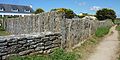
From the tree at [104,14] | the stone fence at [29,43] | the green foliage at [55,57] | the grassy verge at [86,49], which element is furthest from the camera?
the tree at [104,14]

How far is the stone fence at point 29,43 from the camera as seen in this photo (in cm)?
904

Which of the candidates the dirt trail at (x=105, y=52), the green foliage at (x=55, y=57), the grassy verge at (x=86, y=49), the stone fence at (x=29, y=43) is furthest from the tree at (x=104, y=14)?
the green foliage at (x=55, y=57)

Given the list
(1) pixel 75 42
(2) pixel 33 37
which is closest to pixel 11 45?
(2) pixel 33 37

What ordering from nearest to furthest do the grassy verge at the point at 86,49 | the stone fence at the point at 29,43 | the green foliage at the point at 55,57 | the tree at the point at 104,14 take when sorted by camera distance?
the stone fence at the point at 29,43 < the green foliage at the point at 55,57 < the grassy verge at the point at 86,49 < the tree at the point at 104,14

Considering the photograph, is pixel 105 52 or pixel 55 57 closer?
pixel 55 57

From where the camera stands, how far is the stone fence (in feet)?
29.7

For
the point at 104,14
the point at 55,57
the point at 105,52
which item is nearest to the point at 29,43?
the point at 55,57

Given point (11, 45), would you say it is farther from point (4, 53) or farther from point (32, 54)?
point (32, 54)

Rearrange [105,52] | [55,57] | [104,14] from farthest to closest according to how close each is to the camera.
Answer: [104,14] → [105,52] → [55,57]

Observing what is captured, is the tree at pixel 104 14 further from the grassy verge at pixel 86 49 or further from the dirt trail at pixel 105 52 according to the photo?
the dirt trail at pixel 105 52

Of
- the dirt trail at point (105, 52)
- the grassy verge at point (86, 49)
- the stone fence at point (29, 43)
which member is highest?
the stone fence at point (29, 43)

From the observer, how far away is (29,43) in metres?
10.0

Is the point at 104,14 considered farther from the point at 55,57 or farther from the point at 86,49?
the point at 55,57

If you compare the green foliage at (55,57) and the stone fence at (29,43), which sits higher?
the stone fence at (29,43)
